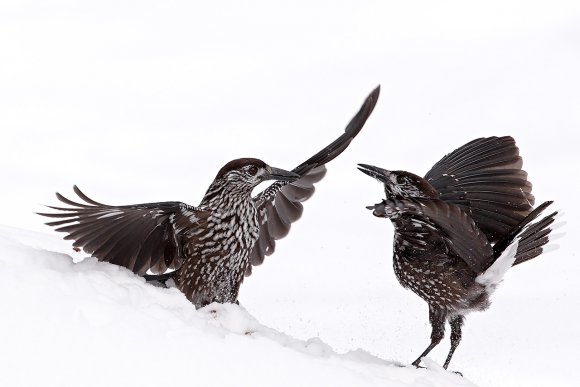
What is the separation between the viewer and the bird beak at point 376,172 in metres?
6.42

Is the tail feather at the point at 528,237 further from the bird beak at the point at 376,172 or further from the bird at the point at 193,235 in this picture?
the bird at the point at 193,235

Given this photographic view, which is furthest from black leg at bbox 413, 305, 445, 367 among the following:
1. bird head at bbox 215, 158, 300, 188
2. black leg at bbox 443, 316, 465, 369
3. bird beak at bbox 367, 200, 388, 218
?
bird head at bbox 215, 158, 300, 188

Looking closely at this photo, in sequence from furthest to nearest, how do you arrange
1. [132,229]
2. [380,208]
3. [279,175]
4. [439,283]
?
[279,175], [439,283], [132,229], [380,208]

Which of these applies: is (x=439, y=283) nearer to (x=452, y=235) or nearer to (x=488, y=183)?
(x=452, y=235)

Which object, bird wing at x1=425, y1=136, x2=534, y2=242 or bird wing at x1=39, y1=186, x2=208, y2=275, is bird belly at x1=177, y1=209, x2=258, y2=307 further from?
bird wing at x1=425, y1=136, x2=534, y2=242

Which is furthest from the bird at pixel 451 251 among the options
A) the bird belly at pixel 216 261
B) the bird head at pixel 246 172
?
the bird belly at pixel 216 261

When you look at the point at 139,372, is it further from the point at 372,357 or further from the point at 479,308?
the point at 479,308

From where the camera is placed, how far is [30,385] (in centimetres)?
398

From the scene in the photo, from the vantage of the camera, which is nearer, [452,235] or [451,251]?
[452,235]

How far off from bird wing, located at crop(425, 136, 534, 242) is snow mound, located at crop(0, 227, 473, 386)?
1604 millimetres

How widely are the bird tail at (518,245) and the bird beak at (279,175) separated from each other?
149 centimetres

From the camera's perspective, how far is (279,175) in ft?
→ 20.9

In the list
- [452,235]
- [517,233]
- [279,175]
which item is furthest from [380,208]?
[517,233]

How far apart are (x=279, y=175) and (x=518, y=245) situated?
1770mm
